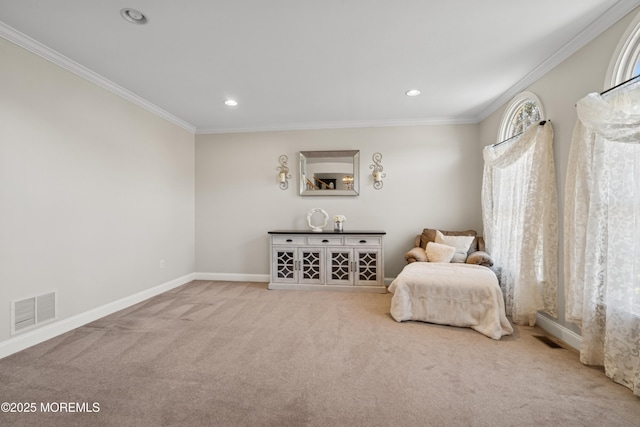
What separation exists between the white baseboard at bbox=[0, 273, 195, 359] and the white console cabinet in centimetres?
172

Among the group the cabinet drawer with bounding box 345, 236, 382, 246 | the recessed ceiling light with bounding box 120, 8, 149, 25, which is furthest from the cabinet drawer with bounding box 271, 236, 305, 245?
the recessed ceiling light with bounding box 120, 8, 149, 25

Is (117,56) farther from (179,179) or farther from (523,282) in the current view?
(523,282)

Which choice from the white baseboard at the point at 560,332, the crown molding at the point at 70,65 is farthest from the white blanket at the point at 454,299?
the crown molding at the point at 70,65

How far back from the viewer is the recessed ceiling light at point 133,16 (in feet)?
6.21

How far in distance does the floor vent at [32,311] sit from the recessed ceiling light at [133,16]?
2.46 m

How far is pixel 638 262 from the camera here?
172cm

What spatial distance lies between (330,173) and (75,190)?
3202 mm

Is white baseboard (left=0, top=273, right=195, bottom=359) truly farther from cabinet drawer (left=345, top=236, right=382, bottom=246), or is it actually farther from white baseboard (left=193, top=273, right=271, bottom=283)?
cabinet drawer (left=345, top=236, right=382, bottom=246)

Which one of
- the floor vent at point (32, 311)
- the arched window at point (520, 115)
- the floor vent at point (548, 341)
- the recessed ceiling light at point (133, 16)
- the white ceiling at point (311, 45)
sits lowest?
the floor vent at point (548, 341)

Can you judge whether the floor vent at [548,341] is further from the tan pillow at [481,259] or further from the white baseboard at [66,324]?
the white baseboard at [66,324]

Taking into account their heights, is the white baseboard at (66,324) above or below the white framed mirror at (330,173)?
below

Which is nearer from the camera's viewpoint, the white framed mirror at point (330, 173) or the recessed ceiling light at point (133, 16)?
the recessed ceiling light at point (133, 16)

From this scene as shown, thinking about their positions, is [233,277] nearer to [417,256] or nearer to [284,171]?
[284,171]

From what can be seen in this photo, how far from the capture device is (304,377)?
1864mm
